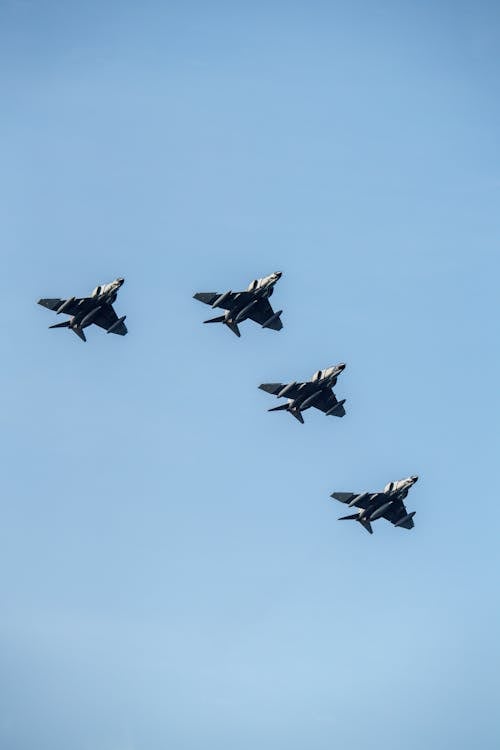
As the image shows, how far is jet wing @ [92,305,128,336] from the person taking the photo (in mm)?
164375

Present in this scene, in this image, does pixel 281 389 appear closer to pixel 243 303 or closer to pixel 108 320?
pixel 243 303

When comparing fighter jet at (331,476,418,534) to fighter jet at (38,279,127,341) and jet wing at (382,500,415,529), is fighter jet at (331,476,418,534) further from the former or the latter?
fighter jet at (38,279,127,341)

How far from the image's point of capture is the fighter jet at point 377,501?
160 m

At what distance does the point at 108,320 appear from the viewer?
16675cm

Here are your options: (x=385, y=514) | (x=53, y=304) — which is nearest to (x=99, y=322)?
(x=53, y=304)

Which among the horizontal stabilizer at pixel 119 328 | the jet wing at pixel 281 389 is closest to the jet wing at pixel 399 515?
the jet wing at pixel 281 389

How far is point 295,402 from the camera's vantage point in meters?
164

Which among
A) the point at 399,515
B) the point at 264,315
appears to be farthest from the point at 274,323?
the point at 399,515

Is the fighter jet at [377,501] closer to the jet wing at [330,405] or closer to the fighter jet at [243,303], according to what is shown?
the jet wing at [330,405]

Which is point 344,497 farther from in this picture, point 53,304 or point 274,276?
point 53,304

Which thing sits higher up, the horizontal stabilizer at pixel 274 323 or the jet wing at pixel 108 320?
the horizontal stabilizer at pixel 274 323

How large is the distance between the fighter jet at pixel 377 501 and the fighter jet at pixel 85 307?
114ft

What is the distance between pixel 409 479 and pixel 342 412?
13.5 metres

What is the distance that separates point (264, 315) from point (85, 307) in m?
22.1
